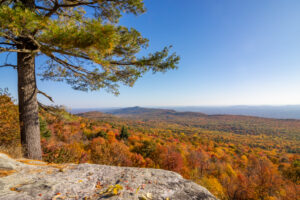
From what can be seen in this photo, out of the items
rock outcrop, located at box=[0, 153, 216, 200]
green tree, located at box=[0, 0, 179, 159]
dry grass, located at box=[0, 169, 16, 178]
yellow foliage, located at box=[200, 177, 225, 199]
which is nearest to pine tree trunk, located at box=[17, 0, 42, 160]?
green tree, located at box=[0, 0, 179, 159]

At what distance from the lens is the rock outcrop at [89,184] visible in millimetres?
1598

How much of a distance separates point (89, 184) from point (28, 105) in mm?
3225

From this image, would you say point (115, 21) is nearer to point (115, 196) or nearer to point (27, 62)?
point (27, 62)

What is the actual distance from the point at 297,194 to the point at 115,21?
20584 millimetres

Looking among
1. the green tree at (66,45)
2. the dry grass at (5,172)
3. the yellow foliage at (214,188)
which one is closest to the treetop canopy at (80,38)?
the green tree at (66,45)

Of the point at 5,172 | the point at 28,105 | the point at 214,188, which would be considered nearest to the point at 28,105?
the point at 28,105

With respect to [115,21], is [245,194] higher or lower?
lower

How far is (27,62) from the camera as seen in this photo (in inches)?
131

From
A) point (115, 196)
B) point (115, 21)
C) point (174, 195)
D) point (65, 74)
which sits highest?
point (115, 21)

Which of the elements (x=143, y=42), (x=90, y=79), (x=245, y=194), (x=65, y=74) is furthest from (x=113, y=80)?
(x=245, y=194)

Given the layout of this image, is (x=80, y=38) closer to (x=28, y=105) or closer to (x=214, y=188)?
(x=28, y=105)

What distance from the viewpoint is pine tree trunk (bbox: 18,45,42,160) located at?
3.38 metres

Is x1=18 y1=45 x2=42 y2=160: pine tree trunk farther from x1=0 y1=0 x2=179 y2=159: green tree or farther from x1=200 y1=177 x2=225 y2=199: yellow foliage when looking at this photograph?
x1=200 y1=177 x2=225 y2=199: yellow foliage

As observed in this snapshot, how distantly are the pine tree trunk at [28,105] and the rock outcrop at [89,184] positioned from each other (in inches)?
65.1
